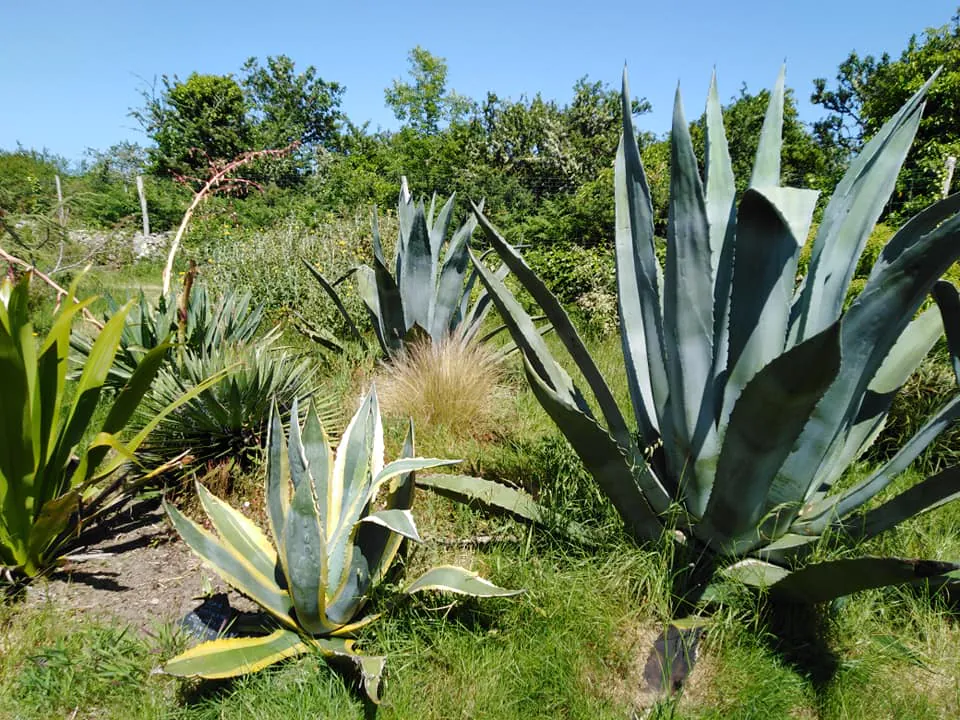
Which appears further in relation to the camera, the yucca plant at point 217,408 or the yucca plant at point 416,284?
the yucca plant at point 416,284

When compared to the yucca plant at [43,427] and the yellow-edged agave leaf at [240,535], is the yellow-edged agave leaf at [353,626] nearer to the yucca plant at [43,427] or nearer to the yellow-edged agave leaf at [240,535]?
the yellow-edged agave leaf at [240,535]

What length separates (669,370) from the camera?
1727 mm

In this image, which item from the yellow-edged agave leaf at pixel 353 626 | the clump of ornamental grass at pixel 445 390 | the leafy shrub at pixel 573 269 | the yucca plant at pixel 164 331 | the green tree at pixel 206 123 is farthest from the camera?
the green tree at pixel 206 123

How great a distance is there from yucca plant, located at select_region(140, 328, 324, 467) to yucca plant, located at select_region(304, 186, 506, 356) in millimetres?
1249

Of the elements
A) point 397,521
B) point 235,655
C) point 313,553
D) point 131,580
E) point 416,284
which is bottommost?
point 131,580

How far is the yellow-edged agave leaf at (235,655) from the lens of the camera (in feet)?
5.04

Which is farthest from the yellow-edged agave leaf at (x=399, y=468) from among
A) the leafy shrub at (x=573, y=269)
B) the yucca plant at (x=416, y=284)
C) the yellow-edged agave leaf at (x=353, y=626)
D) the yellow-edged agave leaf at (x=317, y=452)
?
the leafy shrub at (x=573, y=269)

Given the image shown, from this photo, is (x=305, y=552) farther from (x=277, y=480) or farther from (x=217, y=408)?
(x=217, y=408)

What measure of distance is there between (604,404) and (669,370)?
0.80 ft

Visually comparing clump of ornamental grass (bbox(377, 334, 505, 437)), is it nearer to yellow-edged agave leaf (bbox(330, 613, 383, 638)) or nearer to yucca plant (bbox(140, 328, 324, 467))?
yucca plant (bbox(140, 328, 324, 467))

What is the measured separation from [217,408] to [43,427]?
756mm

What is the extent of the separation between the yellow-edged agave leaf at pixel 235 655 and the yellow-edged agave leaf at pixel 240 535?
200mm

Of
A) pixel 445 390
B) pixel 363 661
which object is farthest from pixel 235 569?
pixel 445 390

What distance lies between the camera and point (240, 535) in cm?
192
